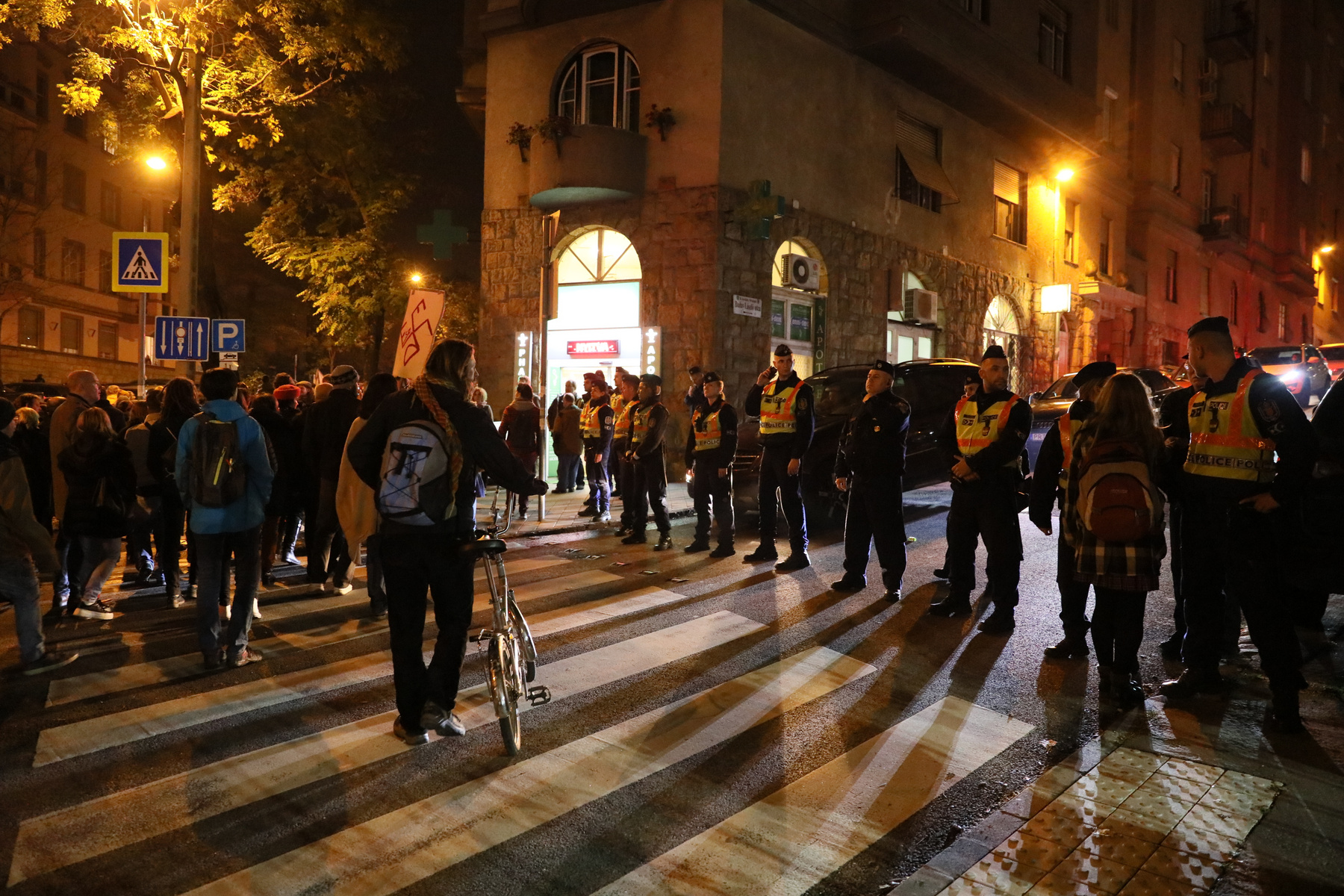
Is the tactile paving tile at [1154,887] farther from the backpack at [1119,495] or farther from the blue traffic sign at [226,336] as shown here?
the blue traffic sign at [226,336]

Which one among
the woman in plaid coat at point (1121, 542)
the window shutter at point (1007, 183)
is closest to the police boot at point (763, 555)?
the woman in plaid coat at point (1121, 542)

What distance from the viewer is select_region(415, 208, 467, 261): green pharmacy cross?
43.8 feet

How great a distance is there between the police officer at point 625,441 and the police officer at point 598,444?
40cm

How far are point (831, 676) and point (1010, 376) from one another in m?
22.0

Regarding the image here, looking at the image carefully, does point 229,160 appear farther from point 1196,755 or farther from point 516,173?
point 1196,755

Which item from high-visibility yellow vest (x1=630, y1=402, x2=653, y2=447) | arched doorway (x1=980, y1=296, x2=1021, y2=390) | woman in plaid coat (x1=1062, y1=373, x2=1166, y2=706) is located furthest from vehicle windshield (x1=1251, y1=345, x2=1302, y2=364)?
woman in plaid coat (x1=1062, y1=373, x2=1166, y2=706)

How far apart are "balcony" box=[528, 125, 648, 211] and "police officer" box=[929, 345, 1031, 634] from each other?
12282mm

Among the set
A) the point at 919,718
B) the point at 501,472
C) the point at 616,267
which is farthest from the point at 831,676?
the point at 616,267

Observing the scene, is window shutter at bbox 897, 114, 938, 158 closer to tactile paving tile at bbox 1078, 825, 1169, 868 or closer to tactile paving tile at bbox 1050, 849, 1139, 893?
tactile paving tile at bbox 1078, 825, 1169, 868

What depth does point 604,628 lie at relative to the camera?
7254 millimetres

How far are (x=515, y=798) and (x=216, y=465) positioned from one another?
10.3 ft

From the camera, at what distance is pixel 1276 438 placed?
513cm

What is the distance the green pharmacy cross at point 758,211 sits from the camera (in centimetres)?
1831

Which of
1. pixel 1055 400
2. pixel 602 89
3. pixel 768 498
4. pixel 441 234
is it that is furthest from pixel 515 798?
pixel 602 89
